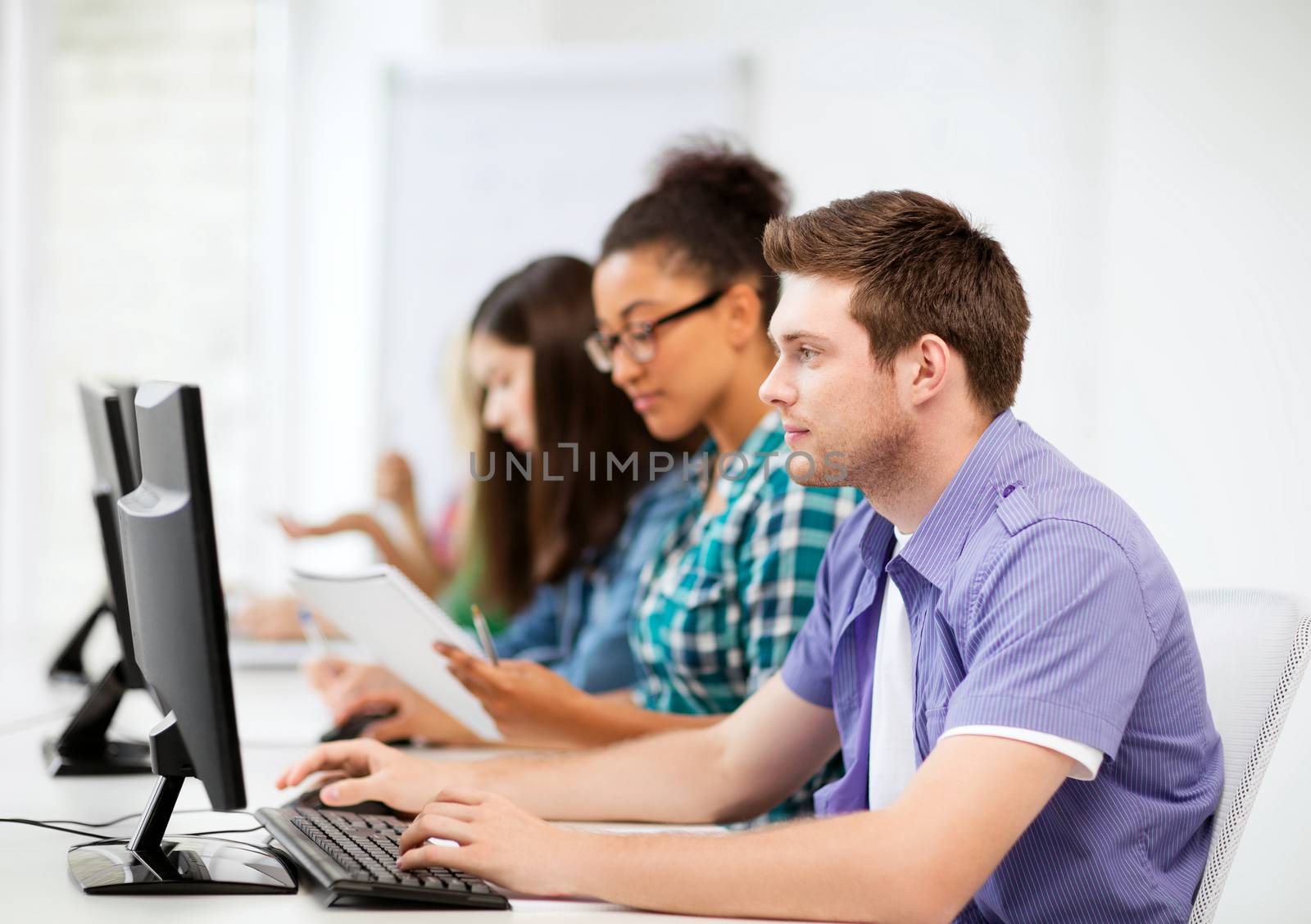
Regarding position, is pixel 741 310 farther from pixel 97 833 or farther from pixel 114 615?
pixel 97 833

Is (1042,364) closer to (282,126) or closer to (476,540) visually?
(476,540)

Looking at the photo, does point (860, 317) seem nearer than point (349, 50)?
Yes

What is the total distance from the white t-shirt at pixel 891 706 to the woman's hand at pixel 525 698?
481 millimetres

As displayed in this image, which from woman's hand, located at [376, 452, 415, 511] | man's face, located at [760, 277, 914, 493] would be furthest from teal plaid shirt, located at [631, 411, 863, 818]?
woman's hand, located at [376, 452, 415, 511]

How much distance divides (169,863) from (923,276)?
86cm

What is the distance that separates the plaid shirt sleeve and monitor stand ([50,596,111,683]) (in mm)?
1308

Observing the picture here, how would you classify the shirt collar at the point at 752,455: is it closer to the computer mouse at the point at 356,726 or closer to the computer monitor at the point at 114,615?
the computer mouse at the point at 356,726

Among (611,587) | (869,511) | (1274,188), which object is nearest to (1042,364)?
(1274,188)

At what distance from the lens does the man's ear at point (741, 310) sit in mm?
1759

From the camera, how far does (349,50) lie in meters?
3.59

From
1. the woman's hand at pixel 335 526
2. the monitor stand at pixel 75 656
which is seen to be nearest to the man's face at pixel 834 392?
the woman's hand at pixel 335 526

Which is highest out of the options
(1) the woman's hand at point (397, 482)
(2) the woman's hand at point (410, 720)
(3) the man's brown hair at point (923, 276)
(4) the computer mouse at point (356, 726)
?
(3) the man's brown hair at point (923, 276)

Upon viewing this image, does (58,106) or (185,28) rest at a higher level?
(185,28)

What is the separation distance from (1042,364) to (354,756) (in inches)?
80.7
